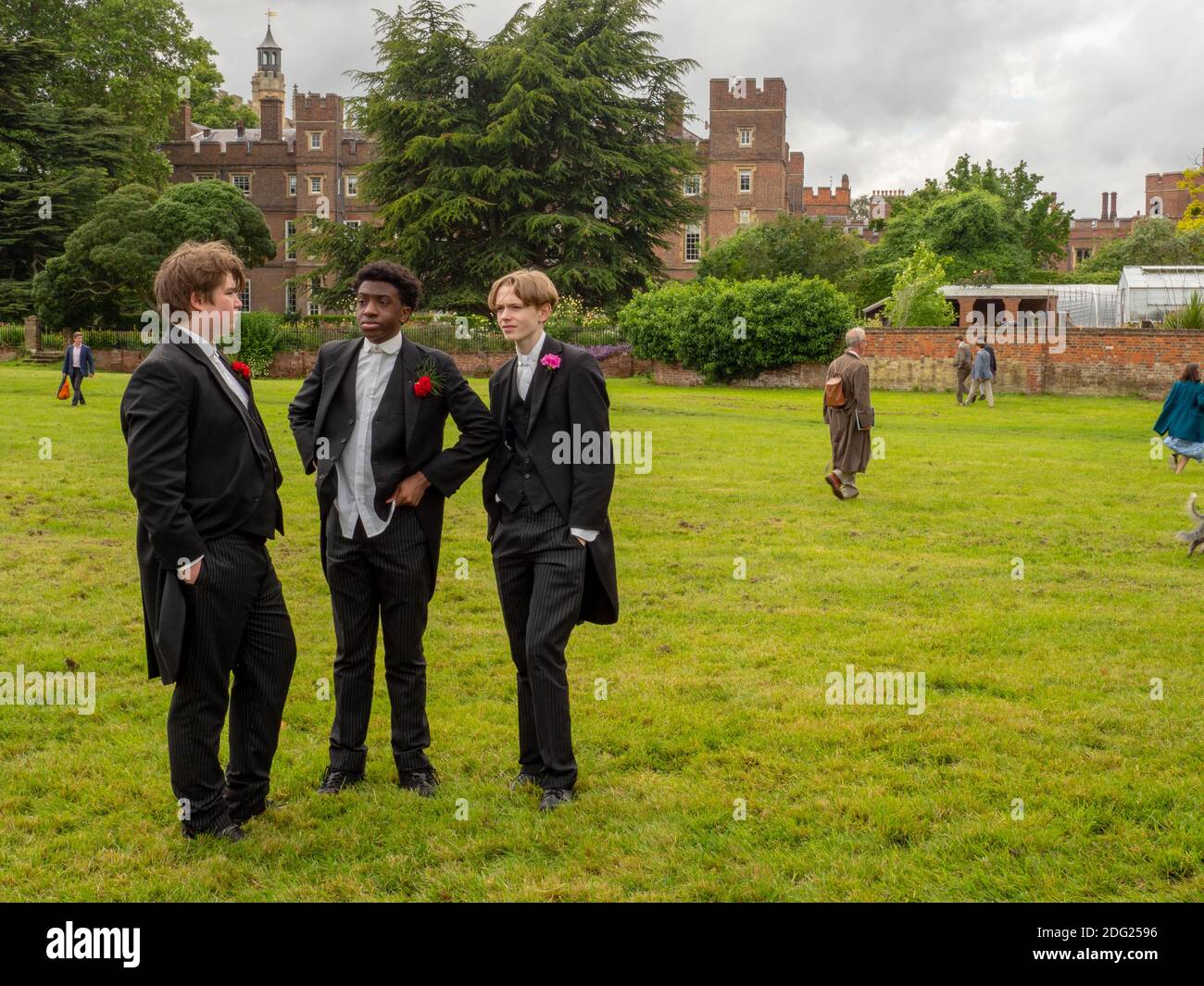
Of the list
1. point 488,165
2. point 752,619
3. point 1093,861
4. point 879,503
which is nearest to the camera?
point 1093,861

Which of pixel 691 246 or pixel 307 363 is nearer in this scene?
pixel 307 363

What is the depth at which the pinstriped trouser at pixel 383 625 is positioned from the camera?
16.2ft

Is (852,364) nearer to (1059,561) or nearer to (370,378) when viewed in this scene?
(1059,561)

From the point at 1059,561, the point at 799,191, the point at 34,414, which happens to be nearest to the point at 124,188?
the point at 34,414

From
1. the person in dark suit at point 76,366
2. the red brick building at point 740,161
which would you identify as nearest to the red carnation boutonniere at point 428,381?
the person in dark suit at point 76,366

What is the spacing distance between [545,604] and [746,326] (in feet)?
99.6

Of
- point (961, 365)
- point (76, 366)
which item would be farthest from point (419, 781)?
point (961, 365)

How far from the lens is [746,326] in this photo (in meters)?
34.5

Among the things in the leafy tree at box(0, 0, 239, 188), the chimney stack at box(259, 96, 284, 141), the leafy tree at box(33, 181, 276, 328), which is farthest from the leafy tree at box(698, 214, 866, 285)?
the chimney stack at box(259, 96, 284, 141)

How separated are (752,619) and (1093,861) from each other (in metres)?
4.01

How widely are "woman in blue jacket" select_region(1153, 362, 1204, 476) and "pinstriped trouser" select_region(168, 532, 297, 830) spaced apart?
14067 mm

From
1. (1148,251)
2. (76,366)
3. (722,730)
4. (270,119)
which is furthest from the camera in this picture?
(270,119)

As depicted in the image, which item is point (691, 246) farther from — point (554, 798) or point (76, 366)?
point (554, 798)
